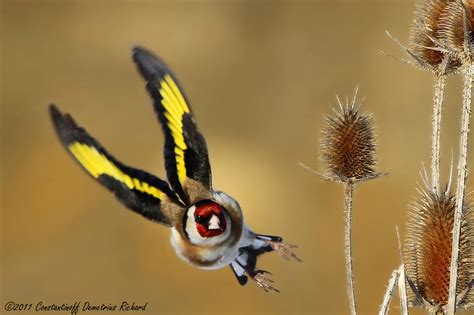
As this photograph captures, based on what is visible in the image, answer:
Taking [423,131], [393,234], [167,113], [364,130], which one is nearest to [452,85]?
[423,131]

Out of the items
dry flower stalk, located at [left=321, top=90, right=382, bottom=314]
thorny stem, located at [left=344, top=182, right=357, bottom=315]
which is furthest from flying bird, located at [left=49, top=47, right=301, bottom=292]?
dry flower stalk, located at [left=321, top=90, right=382, bottom=314]

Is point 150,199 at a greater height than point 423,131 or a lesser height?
lesser

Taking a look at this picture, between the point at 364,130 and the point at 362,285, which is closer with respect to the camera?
the point at 364,130

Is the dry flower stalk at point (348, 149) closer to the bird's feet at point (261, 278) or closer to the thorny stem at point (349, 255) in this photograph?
the thorny stem at point (349, 255)

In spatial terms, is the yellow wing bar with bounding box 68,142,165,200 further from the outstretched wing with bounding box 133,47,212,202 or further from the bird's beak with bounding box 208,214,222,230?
the bird's beak with bounding box 208,214,222,230

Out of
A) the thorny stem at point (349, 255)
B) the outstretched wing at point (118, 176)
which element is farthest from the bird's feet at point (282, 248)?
the thorny stem at point (349, 255)

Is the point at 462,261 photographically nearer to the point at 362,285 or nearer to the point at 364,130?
the point at 364,130
